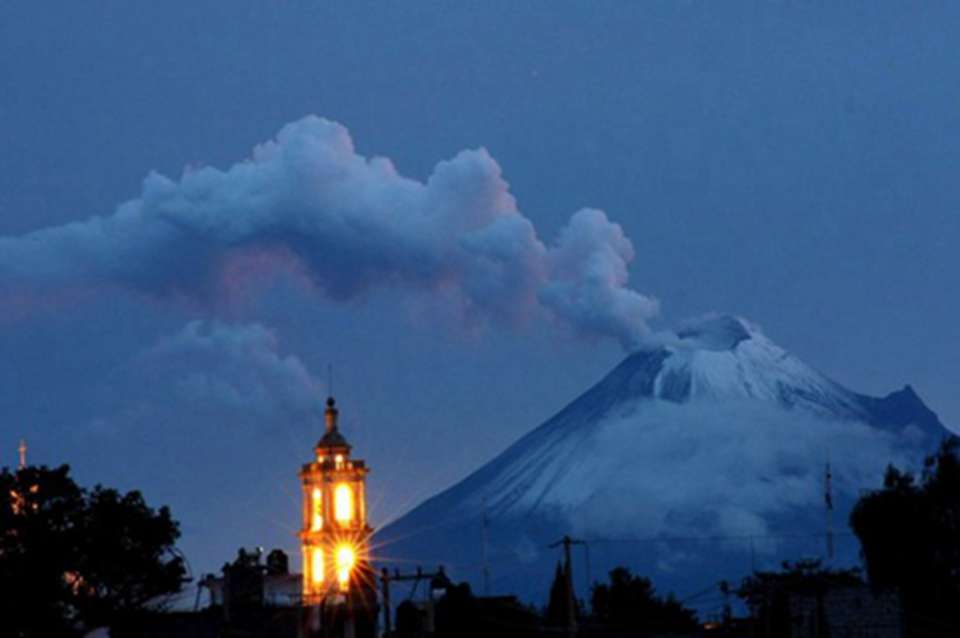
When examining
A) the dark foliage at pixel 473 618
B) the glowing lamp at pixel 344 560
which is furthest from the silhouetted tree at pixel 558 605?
the glowing lamp at pixel 344 560

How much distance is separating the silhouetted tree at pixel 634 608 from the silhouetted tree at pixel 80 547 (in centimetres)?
2282

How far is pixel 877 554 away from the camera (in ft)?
336

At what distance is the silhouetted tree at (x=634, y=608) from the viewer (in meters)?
113

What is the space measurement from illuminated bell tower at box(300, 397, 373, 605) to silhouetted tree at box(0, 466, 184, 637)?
25.6 meters

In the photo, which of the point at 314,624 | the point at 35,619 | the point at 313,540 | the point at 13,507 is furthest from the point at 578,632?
the point at 313,540

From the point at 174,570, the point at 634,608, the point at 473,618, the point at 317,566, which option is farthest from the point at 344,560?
the point at 473,618

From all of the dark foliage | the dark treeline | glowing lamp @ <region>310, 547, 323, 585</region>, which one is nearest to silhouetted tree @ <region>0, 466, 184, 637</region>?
the dark treeline

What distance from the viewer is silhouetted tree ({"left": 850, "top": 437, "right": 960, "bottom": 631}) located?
9988cm

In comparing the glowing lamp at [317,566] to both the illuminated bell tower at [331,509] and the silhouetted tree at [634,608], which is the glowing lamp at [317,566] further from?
the silhouetted tree at [634,608]

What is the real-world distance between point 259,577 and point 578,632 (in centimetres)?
1682

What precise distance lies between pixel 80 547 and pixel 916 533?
38.9m

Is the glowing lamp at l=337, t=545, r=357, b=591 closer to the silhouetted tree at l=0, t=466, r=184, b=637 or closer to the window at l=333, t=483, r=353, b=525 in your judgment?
the window at l=333, t=483, r=353, b=525

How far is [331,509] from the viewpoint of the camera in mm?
132000

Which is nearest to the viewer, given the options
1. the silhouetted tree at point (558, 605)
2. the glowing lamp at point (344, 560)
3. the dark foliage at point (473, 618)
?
the dark foliage at point (473, 618)
